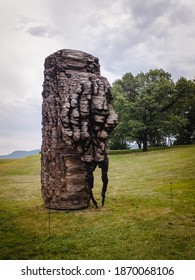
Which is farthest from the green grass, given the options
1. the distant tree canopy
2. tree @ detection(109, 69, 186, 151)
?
the distant tree canopy

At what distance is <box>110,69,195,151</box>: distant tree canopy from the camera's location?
48000 millimetres

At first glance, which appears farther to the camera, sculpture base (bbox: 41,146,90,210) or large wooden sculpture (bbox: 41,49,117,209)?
sculpture base (bbox: 41,146,90,210)

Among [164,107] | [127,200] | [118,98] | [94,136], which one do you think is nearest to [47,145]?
[94,136]

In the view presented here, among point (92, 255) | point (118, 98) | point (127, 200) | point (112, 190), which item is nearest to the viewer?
point (92, 255)

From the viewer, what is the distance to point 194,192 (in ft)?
54.9

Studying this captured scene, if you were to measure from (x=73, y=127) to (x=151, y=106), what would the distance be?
117 ft

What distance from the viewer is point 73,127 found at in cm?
1323

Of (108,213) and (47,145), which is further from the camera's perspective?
(47,145)

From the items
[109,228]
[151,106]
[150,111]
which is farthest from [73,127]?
[150,111]

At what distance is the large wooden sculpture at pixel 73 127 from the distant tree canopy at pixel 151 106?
32.1 meters

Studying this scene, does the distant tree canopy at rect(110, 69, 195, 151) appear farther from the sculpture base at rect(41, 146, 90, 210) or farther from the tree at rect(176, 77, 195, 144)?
the sculpture base at rect(41, 146, 90, 210)

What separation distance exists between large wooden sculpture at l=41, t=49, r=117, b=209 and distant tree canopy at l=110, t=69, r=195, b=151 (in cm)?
3214

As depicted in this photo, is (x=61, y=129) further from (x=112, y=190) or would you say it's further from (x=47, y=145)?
(x=112, y=190)

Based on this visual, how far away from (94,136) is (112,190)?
6.76 m
